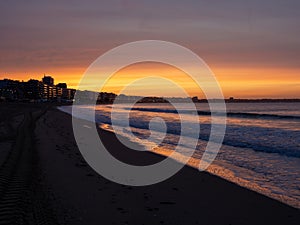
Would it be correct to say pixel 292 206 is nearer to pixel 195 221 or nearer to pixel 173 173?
pixel 195 221

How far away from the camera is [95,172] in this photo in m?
9.30

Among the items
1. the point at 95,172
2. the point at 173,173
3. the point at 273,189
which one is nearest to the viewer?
the point at 273,189

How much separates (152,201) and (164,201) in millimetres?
249

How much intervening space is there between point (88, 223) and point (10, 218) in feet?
3.83

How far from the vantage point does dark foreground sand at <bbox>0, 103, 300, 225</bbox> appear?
577 cm

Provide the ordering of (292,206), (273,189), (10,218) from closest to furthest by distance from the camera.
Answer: (10,218), (292,206), (273,189)

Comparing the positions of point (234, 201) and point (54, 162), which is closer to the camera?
point (234, 201)

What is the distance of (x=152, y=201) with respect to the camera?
680 centimetres

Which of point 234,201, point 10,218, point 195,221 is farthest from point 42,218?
point 234,201

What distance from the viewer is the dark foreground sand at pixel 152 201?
5.77 metres

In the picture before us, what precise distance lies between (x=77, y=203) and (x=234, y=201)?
3.18 m

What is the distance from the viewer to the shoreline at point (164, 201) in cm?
582

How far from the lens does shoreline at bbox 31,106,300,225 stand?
19.1 feet

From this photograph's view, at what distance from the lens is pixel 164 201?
686 centimetres
